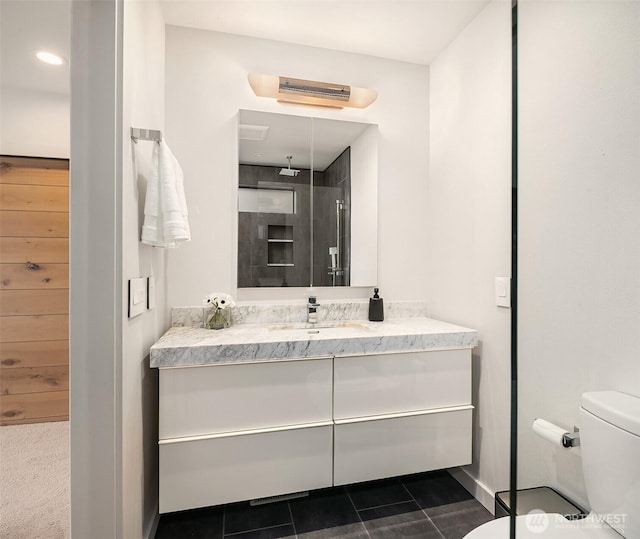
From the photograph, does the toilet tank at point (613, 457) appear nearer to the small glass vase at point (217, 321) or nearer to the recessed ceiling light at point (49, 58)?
the small glass vase at point (217, 321)

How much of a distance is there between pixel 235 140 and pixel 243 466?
5.25ft

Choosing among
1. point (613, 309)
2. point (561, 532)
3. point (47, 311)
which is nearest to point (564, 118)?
point (613, 309)

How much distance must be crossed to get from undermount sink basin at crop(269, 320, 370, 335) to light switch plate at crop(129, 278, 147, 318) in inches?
26.9

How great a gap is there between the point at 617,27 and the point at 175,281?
1.84 meters

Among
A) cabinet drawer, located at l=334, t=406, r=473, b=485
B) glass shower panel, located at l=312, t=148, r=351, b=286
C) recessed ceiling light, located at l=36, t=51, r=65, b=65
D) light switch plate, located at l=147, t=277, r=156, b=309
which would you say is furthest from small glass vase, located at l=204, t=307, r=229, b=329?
recessed ceiling light, located at l=36, t=51, r=65, b=65

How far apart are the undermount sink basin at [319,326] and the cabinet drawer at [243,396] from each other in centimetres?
36

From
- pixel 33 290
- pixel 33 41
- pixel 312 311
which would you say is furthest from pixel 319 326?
pixel 33 290

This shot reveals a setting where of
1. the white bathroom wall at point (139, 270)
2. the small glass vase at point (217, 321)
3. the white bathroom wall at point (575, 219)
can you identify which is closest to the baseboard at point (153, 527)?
the white bathroom wall at point (139, 270)

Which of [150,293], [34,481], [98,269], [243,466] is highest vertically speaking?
[98,269]

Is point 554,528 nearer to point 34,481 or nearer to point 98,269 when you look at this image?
point 98,269

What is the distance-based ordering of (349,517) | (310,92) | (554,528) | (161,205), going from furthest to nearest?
(310,92) → (349,517) → (161,205) → (554,528)

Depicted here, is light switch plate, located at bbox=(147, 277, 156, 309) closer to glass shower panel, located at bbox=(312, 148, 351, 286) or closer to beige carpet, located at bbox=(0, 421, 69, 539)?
glass shower panel, located at bbox=(312, 148, 351, 286)

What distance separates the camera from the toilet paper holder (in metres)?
0.76

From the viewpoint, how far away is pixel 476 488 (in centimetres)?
172
